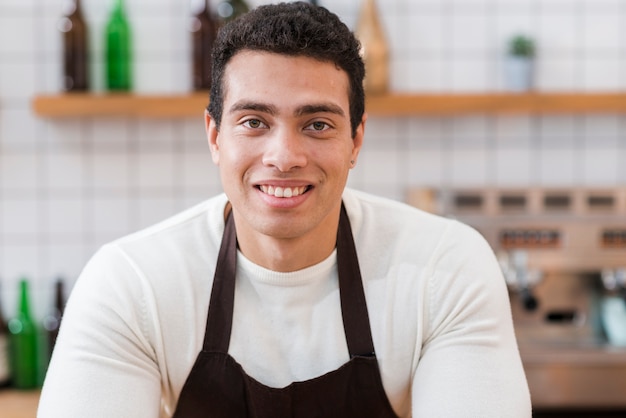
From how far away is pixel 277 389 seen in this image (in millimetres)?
1305

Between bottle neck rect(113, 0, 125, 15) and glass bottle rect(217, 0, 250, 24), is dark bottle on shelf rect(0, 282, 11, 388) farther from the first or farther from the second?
glass bottle rect(217, 0, 250, 24)

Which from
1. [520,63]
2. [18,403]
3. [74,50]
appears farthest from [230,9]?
[18,403]

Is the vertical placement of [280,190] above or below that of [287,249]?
above

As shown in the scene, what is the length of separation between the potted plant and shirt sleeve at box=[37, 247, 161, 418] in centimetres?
155

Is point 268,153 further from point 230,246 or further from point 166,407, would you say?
point 166,407

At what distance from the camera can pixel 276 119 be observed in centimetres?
124

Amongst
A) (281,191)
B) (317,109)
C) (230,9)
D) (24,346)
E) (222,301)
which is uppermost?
(230,9)

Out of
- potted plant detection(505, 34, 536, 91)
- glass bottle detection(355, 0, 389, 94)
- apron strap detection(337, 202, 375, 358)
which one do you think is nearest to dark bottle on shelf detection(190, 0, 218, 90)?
glass bottle detection(355, 0, 389, 94)

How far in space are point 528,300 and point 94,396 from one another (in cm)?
125

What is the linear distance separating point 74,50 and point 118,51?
13 centimetres

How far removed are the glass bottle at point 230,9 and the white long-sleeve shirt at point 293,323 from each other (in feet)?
3.80

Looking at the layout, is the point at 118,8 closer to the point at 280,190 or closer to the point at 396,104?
the point at 396,104

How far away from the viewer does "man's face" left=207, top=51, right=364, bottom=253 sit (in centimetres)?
123

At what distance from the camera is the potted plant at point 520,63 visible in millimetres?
2484
